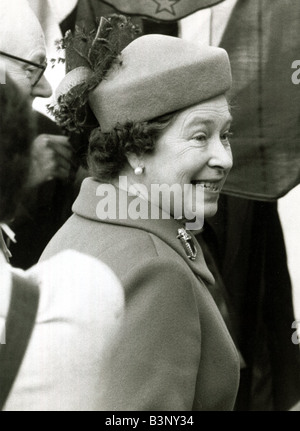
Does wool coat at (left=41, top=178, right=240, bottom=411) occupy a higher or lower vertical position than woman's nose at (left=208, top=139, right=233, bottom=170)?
lower

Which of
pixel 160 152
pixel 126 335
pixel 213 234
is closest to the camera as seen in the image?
pixel 126 335

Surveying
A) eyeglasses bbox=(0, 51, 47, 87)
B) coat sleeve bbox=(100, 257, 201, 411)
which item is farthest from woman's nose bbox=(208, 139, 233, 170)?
eyeglasses bbox=(0, 51, 47, 87)

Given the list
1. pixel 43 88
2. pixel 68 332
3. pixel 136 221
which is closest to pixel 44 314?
pixel 68 332

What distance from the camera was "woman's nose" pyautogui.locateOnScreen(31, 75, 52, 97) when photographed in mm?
2678

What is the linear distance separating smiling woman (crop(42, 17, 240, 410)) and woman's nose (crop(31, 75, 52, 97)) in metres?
0.37

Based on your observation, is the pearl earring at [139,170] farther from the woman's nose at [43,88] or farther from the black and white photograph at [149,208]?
the woman's nose at [43,88]

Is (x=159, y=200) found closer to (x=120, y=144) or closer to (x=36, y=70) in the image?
(x=120, y=144)

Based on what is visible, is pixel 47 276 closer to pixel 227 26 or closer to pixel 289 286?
pixel 289 286

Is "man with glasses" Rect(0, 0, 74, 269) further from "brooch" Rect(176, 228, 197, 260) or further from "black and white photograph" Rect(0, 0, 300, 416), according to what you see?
"brooch" Rect(176, 228, 197, 260)

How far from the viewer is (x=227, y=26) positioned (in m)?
2.68

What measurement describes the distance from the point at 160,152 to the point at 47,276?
2.28 ft

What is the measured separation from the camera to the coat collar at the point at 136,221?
2.13 m

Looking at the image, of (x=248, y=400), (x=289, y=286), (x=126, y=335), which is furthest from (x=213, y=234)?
(x=126, y=335)

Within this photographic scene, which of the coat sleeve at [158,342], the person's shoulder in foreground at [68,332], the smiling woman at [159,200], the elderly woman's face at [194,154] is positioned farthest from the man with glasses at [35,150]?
the coat sleeve at [158,342]
